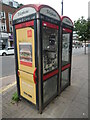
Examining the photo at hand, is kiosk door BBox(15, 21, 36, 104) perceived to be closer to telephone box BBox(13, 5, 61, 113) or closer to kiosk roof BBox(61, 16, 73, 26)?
telephone box BBox(13, 5, 61, 113)

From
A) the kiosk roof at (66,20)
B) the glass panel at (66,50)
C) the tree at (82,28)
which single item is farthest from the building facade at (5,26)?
the kiosk roof at (66,20)

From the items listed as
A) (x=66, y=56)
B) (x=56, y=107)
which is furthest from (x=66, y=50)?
(x=56, y=107)

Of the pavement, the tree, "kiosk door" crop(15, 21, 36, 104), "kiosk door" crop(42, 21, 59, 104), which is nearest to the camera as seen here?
"kiosk door" crop(15, 21, 36, 104)

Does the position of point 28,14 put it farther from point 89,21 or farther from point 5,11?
point 5,11

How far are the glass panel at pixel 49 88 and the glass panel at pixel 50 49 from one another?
0.32 metres

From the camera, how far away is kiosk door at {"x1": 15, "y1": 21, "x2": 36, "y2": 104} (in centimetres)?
216

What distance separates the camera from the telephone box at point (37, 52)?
202 cm

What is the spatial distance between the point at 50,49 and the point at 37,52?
0.74m

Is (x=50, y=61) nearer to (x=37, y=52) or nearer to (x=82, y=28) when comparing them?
(x=37, y=52)

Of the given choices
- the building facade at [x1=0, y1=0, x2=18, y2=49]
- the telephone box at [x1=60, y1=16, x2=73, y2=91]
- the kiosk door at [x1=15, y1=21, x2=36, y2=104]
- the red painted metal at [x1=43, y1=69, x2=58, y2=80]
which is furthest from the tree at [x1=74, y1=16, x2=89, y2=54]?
the building facade at [x1=0, y1=0, x2=18, y2=49]

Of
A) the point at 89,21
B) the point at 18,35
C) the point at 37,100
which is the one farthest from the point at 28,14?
the point at 89,21

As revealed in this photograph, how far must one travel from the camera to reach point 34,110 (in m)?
2.45

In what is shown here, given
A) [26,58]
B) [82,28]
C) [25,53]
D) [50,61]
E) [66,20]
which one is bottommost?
[50,61]

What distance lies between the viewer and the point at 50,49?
8.85ft
